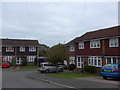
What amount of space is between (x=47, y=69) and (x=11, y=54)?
20.3 m

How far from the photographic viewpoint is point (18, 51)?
42.6 meters

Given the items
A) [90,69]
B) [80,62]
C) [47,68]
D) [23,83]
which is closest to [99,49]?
[90,69]

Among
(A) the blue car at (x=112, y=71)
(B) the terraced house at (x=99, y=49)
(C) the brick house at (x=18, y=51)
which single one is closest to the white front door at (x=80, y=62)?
(B) the terraced house at (x=99, y=49)

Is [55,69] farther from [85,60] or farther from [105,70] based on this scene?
[105,70]

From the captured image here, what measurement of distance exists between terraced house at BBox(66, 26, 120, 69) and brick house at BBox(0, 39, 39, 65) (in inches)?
715

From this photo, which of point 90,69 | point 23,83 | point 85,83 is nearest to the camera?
point 85,83

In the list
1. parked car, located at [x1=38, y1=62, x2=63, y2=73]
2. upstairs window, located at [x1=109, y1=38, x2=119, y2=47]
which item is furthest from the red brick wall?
parked car, located at [x1=38, y1=62, x2=63, y2=73]

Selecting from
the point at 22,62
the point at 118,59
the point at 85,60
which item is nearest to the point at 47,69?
the point at 85,60

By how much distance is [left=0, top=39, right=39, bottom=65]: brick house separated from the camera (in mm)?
41959

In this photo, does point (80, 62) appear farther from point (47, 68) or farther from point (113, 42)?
point (113, 42)

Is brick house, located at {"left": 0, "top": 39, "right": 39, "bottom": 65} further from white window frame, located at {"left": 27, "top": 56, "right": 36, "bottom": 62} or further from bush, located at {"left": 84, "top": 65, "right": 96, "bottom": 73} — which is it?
bush, located at {"left": 84, "top": 65, "right": 96, "bottom": 73}

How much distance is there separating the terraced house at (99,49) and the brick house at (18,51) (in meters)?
18.2

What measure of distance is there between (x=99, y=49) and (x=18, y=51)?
26.3 m

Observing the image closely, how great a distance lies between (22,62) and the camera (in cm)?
4103
